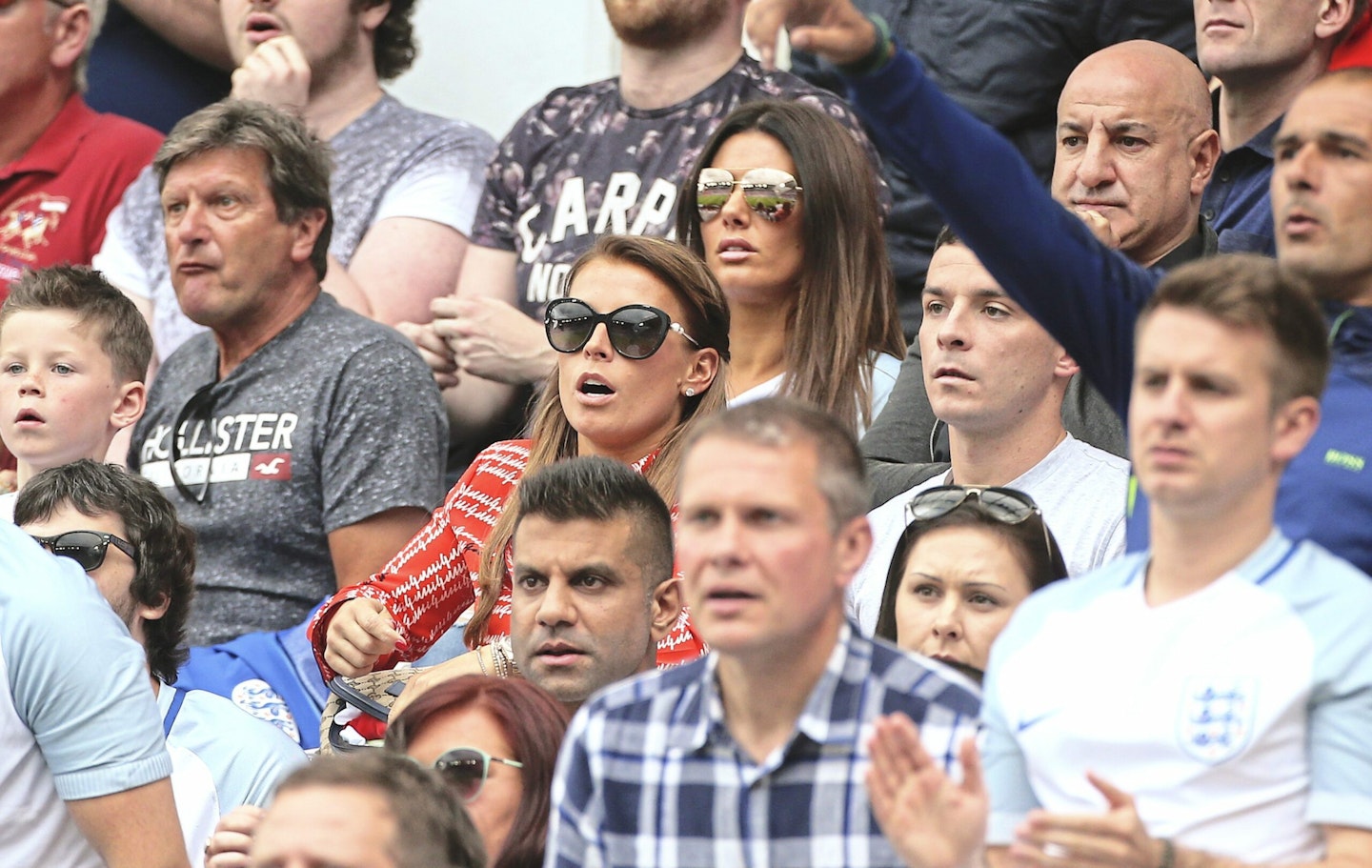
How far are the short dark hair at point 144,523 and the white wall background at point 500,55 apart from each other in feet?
10.2

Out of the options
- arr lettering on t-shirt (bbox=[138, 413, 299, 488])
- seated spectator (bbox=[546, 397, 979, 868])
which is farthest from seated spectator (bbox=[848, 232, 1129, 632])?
arr lettering on t-shirt (bbox=[138, 413, 299, 488])

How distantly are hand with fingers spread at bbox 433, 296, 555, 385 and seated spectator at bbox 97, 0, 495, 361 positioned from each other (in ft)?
1.64

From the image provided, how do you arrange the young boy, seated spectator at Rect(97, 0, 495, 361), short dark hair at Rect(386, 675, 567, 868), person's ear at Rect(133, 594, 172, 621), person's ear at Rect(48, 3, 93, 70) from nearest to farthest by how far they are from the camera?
short dark hair at Rect(386, 675, 567, 868)
person's ear at Rect(133, 594, 172, 621)
the young boy
seated spectator at Rect(97, 0, 495, 361)
person's ear at Rect(48, 3, 93, 70)

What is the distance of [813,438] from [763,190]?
2122 mm

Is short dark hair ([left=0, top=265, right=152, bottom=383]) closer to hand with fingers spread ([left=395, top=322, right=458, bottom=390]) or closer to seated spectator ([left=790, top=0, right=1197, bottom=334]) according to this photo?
hand with fingers spread ([left=395, top=322, right=458, bottom=390])

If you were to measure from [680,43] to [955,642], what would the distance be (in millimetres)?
2451

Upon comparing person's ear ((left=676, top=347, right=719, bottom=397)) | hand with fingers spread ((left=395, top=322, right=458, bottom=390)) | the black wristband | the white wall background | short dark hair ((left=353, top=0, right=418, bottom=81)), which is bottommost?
person's ear ((left=676, top=347, right=719, bottom=397))

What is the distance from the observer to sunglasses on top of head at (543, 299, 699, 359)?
4188 millimetres

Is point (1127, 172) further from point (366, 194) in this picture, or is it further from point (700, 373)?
point (366, 194)

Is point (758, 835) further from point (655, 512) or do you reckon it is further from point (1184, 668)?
point (655, 512)

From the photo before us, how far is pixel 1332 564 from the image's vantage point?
242 centimetres

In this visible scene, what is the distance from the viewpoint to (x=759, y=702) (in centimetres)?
250

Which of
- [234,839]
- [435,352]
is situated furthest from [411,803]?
[435,352]

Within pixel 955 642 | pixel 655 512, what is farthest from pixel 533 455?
pixel 955 642
